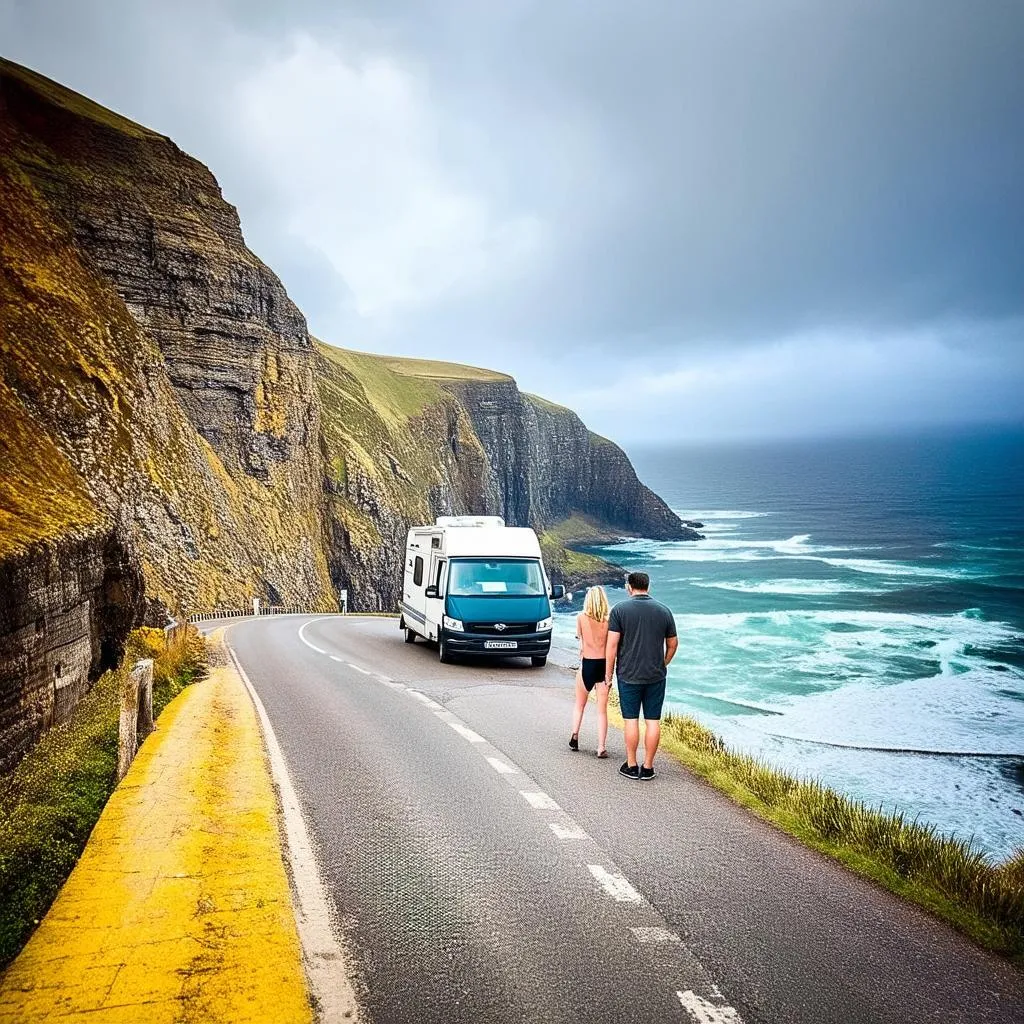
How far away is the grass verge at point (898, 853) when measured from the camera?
432cm

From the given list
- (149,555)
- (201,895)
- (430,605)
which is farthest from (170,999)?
(149,555)

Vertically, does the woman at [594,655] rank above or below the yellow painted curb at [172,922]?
above

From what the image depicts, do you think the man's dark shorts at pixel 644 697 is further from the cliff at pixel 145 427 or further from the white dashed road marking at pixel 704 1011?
the cliff at pixel 145 427

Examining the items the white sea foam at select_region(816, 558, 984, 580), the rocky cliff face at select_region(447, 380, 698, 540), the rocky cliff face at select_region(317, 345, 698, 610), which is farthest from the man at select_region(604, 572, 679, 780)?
the rocky cliff face at select_region(447, 380, 698, 540)

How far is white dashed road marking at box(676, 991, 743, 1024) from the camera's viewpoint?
315cm

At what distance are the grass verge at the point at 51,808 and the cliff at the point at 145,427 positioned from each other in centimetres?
106

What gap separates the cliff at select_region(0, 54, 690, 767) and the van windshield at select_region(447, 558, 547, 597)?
6.57 m

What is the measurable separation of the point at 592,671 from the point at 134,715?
473 cm

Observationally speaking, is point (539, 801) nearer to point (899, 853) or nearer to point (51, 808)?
point (899, 853)

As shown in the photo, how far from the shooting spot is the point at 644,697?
23.1 feet

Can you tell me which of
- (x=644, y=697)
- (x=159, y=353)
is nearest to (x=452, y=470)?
(x=159, y=353)

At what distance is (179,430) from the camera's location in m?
43.5

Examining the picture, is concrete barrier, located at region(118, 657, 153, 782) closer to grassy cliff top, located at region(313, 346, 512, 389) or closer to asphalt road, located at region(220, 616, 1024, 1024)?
asphalt road, located at region(220, 616, 1024, 1024)

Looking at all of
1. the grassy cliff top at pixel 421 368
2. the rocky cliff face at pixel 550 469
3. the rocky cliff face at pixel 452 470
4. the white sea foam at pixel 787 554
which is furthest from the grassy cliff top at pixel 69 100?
the white sea foam at pixel 787 554
